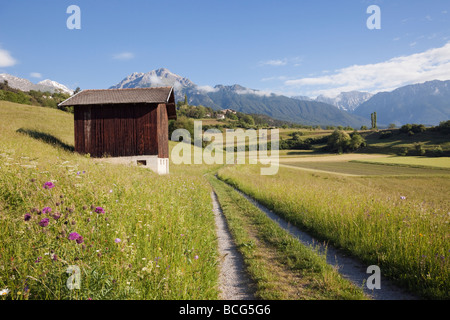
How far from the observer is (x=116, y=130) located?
80.2 feet

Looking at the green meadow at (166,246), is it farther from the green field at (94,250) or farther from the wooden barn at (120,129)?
the wooden barn at (120,129)

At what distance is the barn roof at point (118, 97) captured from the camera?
24.3 metres

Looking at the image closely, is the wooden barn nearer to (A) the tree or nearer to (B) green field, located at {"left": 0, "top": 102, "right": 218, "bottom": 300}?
(B) green field, located at {"left": 0, "top": 102, "right": 218, "bottom": 300}

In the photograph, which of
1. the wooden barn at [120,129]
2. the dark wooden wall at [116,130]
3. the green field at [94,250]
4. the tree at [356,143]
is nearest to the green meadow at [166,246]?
the green field at [94,250]

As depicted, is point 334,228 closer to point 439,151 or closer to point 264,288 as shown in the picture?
point 264,288

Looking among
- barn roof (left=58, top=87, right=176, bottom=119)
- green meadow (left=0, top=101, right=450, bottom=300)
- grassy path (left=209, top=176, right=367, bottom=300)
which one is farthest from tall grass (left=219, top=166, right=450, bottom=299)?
barn roof (left=58, top=87, right=176, bottom=119)

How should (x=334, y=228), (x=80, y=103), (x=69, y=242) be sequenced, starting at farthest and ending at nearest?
(x=80, y=103) < (x=334, y=228) < (x=69, y=242)

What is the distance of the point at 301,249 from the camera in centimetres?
626

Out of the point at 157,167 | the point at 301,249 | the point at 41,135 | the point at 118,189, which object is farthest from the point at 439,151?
the point at 41,135

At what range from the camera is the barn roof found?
24328 millimetres

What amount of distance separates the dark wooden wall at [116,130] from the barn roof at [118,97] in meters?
0.60

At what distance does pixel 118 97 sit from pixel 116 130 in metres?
3.96

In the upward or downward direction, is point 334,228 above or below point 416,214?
below
